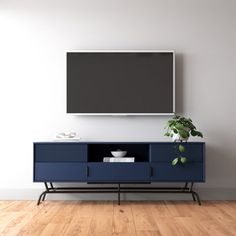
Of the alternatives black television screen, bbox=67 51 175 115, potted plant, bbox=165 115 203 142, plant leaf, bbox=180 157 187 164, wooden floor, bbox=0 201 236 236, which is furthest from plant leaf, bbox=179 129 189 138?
wooden floor, bbox=0 201 236 236

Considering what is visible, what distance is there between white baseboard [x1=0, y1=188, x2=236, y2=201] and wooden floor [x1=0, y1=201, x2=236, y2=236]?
129 mm

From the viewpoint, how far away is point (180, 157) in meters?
3.72

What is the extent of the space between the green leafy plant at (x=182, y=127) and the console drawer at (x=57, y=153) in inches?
34.0

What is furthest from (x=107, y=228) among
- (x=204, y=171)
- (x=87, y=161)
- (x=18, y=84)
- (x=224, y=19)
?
(x=224, y=19)

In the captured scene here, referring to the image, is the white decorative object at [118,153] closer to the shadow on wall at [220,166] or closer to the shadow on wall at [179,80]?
the shadow on wall at [179,80]

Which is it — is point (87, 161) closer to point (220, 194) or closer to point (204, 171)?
point (204, 171)

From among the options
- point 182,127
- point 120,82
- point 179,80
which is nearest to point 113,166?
point 182,127

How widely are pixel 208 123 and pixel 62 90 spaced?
1.57m

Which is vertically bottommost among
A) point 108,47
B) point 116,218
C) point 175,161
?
point 116,218

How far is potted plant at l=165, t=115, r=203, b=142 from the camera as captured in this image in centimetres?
373

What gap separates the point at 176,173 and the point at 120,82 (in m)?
1.08

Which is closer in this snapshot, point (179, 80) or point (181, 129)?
point (181, 129)

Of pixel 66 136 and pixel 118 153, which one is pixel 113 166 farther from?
pixel 66 136

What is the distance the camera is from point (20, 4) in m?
4.16
